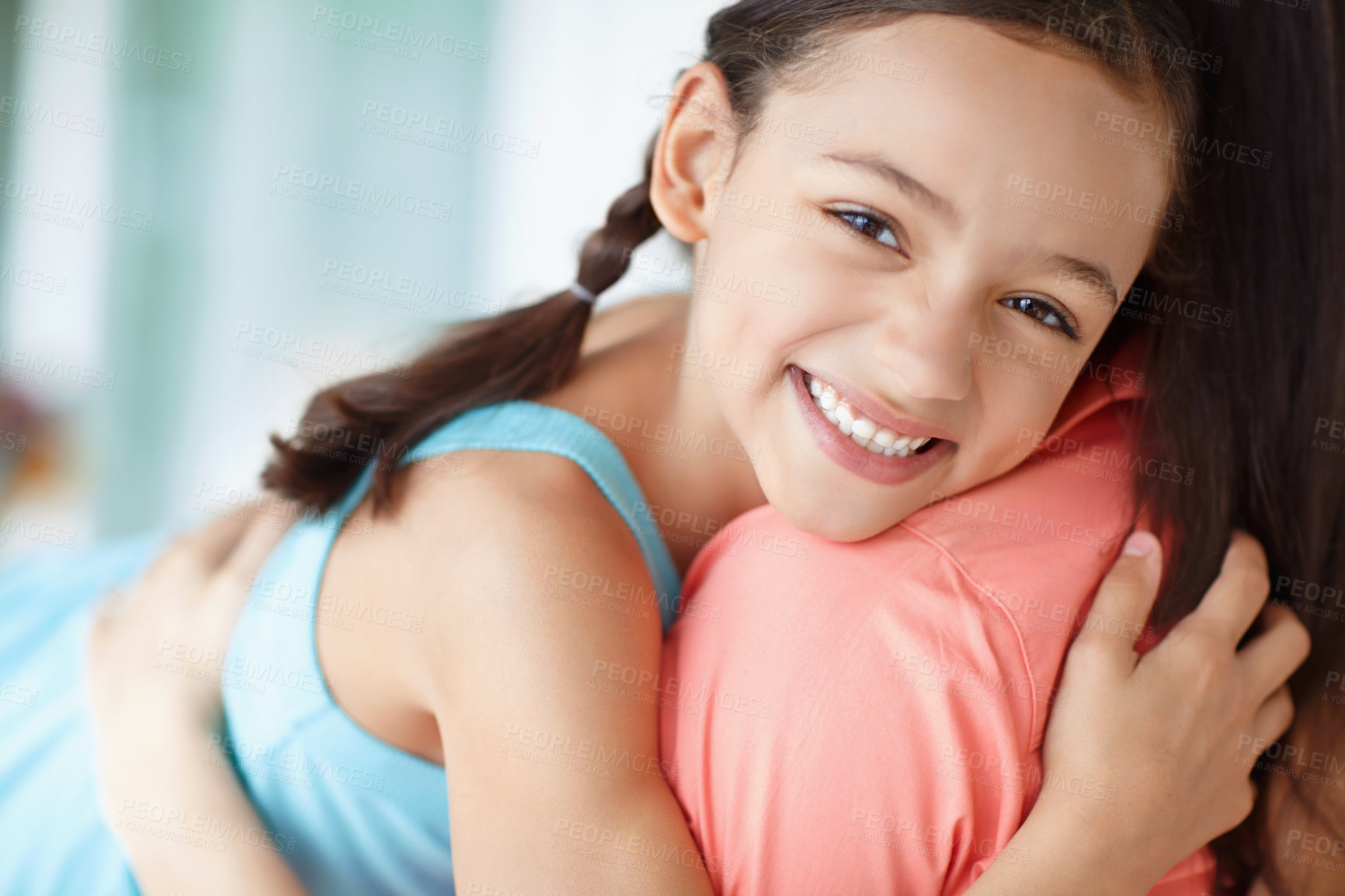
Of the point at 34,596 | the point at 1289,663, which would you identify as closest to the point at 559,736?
the point at 1289,663

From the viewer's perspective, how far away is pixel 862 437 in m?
→ 0.83

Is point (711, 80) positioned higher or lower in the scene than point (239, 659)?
higher

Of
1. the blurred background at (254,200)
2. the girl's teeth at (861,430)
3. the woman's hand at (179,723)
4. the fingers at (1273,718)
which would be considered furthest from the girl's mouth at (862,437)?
the blurred background at (254,200)

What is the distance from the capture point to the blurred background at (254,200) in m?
2.09

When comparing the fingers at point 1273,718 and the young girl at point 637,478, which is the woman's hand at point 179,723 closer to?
the young girl at point 637,478

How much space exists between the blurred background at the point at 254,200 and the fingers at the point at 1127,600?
4.31 feet

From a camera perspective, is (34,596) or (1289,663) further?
(34,596)

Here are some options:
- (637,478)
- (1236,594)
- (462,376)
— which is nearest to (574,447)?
(637,478)

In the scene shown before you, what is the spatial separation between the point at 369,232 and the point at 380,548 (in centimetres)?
Answer: 167

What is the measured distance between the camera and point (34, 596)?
4.14ft

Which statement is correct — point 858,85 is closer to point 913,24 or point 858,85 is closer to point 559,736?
point 913,24

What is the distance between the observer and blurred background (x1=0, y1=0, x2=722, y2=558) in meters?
2.09

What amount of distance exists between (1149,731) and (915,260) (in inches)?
15.8

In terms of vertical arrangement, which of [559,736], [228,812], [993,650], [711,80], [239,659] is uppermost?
[711,80]
